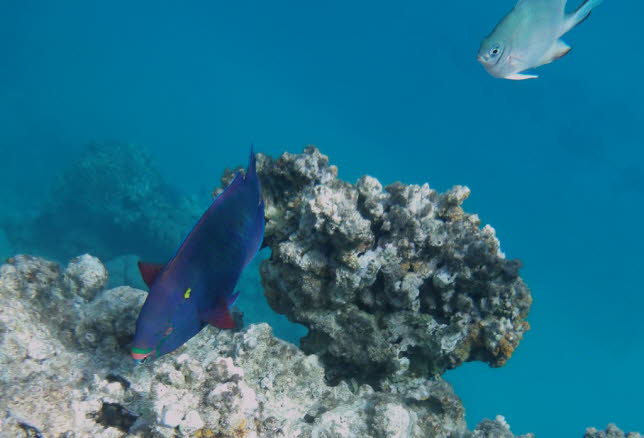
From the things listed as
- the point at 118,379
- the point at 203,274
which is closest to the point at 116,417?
the point at 118,379

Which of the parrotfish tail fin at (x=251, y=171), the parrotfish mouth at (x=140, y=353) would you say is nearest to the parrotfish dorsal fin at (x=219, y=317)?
the parrotfish mouth at (x=140, y=353)

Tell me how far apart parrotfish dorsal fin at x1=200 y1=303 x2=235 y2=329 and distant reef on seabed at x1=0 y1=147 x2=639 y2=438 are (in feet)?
2.29

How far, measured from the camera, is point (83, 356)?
8.59 ft

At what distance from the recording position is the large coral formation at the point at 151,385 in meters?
2.09

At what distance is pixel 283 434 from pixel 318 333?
119 cm

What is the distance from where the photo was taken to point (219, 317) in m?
1.67

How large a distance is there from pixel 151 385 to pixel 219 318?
34.3 inches

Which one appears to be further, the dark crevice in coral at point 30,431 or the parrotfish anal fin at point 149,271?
the dark crevice in coral at point 30,431

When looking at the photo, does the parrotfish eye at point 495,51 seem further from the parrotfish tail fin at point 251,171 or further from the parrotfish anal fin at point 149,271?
the parrotfish anal fin at point 149,271

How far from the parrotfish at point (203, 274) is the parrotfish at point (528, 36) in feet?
7.07

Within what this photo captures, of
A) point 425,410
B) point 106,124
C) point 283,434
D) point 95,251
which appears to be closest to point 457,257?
point 425,410

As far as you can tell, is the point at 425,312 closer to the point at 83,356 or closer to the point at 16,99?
the point at 83,356

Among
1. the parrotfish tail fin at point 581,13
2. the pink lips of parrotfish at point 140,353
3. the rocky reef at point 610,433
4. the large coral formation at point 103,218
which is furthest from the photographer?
the large coral formation at point 103,218

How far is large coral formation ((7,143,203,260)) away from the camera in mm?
17047
